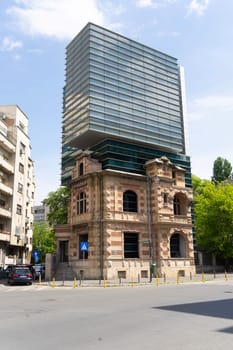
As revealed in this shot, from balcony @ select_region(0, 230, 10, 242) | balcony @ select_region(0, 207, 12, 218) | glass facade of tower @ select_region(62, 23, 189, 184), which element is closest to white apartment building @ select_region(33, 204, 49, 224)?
balcony @ select_region(0, 207, 12, 218)

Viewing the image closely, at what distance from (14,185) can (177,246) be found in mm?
26657

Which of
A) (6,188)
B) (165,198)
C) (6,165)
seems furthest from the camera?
(6,165)

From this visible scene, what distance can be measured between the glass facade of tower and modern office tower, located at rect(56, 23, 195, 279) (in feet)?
0.41

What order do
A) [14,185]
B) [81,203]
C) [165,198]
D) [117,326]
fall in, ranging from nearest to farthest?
[117,326]
[81,203]
[165,198]
[14,185]

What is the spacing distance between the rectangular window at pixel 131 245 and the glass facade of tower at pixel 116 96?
313 inches

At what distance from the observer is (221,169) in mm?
65375

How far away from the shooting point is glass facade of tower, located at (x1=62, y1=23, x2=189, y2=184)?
39469 millimetres

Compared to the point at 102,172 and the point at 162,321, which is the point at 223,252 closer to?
the point at 102,172

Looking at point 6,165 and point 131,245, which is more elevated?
point 6,165

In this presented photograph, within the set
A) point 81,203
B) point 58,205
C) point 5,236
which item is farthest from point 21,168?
point 81,203

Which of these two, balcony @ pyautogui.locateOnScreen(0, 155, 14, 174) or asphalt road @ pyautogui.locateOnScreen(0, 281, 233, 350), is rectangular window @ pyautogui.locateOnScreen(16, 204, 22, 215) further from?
asphalt road @ pyautogui.locateOnScreen(0, 281, 233, 350)

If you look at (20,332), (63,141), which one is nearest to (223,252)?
(63,141)

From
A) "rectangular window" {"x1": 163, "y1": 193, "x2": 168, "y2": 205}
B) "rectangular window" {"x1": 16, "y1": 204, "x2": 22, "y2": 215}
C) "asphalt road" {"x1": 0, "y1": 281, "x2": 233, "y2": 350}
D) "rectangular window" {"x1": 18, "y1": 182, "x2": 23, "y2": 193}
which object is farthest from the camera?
"rectangular window" {"x1": 18, "y1": 182, "x2": 23, "y2": 193}

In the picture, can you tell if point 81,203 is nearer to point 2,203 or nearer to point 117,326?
point 2,203
